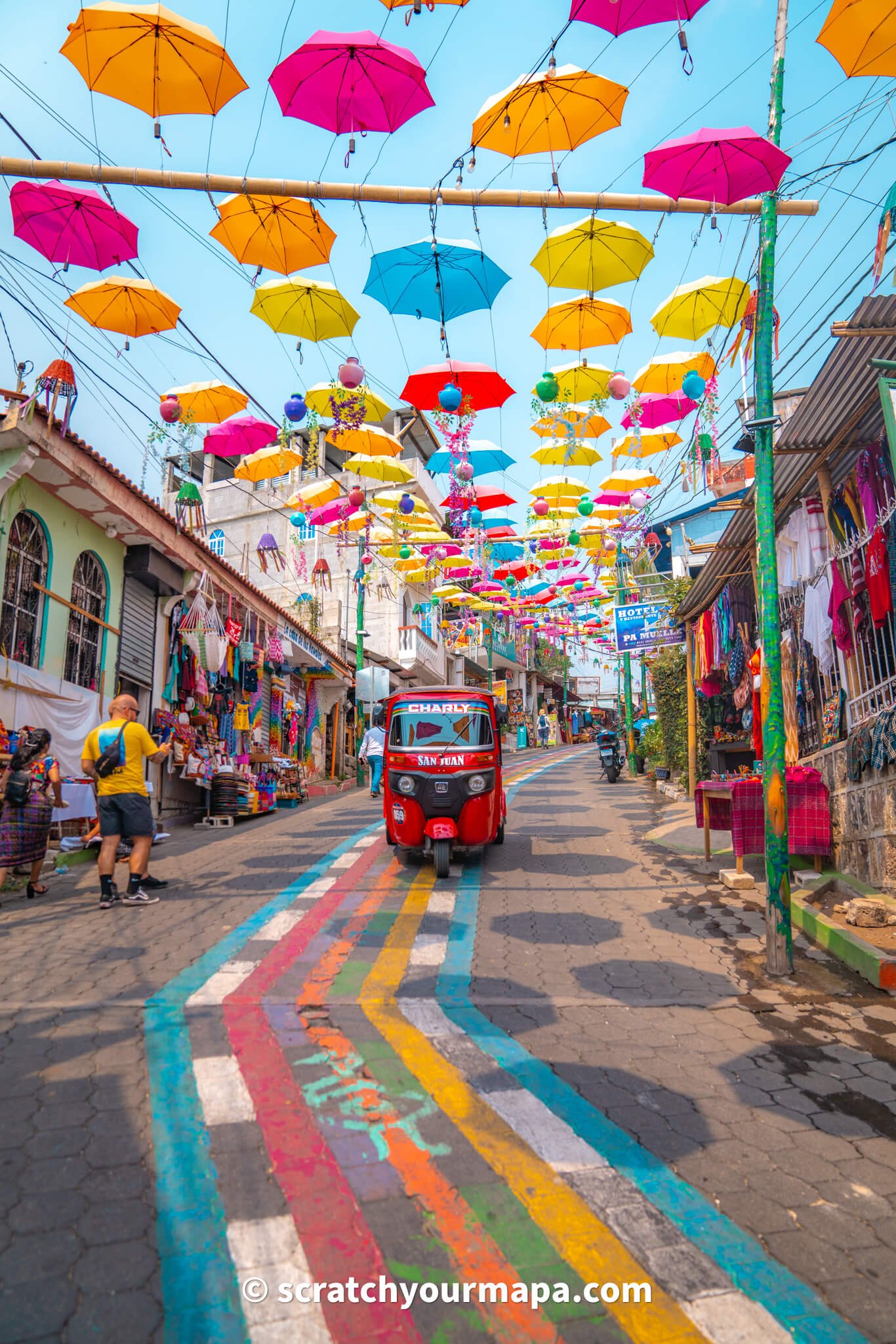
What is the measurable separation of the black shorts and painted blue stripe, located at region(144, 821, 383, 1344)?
330 centimetres

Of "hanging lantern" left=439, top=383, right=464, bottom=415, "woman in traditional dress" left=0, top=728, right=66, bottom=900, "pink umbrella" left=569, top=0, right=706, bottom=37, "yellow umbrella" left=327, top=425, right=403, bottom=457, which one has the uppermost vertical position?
"pink umbrella" left=569, top=0, right=706, bottom=37

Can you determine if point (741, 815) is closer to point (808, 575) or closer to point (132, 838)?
point (808, 575)

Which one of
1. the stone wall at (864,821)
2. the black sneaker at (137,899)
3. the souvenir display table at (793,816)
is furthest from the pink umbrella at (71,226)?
the stone wall at (864,821)

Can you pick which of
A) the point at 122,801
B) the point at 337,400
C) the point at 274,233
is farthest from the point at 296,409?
the point at 122,801

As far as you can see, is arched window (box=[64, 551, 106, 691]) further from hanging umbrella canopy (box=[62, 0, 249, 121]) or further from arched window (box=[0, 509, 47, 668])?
hanging umbrella canopy (box=[62, 0, 249, 121])

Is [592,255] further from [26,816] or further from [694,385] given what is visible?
[26,816]

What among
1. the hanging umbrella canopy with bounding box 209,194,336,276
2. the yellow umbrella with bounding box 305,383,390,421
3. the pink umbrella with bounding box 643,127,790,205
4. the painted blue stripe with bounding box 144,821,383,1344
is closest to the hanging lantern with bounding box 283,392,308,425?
the yellow umbrella with bounding box 305,383,390,421

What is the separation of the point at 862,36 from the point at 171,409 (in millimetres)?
8965

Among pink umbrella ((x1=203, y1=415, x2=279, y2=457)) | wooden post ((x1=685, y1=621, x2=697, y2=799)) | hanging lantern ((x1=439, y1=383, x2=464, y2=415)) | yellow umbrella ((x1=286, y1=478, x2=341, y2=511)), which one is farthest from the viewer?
yellow umbrella ((x1=286, y1=478, x2=341, y2=511))

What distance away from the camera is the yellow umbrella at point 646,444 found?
13398mm

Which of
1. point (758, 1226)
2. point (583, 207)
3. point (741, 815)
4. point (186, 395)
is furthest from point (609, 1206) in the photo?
point (186, 395)

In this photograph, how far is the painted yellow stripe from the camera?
7.61 feet

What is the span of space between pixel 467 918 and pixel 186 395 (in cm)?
864

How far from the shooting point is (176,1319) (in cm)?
225
